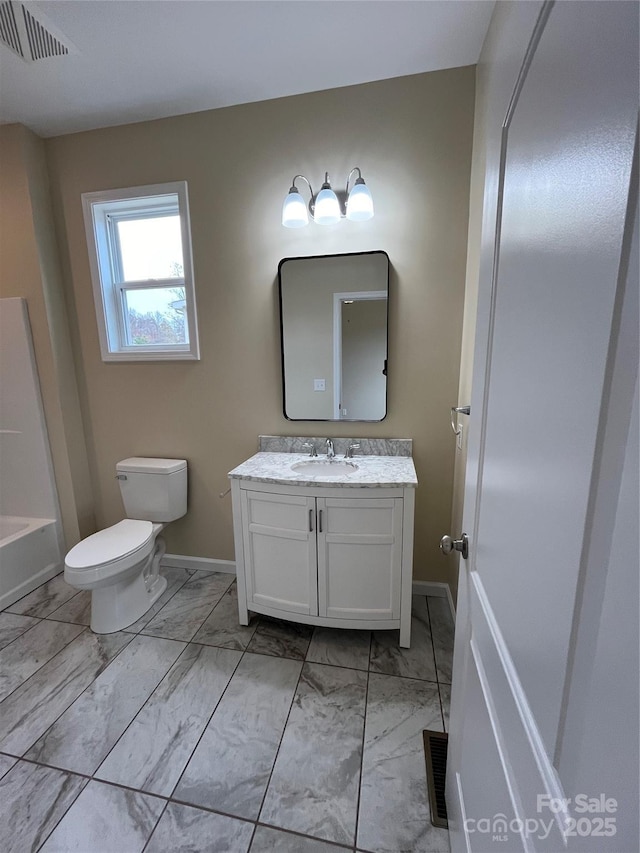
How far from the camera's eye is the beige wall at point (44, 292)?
2037mm

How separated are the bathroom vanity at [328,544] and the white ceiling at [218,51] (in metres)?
1.83

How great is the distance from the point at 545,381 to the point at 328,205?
1591 millimetres

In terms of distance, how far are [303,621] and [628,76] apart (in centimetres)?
191

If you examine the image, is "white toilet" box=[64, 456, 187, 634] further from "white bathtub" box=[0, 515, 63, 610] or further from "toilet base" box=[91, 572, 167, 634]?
"white bathtub" box=[0, 515, 63, 610]

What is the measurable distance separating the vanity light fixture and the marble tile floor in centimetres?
205

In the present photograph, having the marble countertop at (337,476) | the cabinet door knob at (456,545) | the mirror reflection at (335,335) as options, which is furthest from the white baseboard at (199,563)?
the cabinet door knob at (456,545)

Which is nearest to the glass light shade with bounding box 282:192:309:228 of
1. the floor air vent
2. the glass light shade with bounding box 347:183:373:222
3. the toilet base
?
the glass light shade with bounding box 347:183:373:222

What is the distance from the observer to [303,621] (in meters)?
1.72

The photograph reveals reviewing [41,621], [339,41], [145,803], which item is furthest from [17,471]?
[339,41]

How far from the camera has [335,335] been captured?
6.41ft

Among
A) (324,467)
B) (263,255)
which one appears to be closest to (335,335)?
(263,255)

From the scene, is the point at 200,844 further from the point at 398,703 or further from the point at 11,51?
the point at 11,51

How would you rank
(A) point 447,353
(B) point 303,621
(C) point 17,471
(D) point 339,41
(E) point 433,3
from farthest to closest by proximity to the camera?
(C) point 17,471 → (A) point 447,353 → (B) point 303,621 → (D) point 339,41 → (E) point 433,3

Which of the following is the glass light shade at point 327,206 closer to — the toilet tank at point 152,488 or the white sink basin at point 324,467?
the white sink basin at point 324,467
